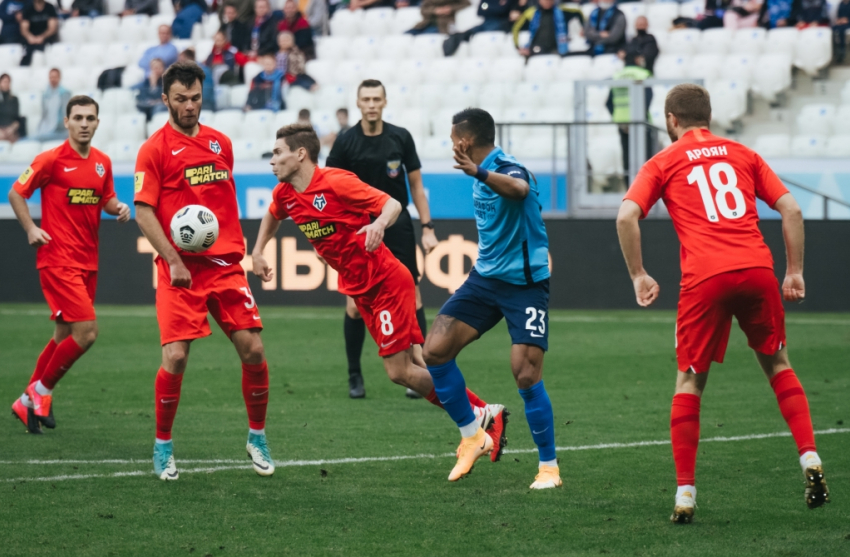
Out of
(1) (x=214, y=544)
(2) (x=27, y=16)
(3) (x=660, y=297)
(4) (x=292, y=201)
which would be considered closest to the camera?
(1) (x=214, y=544)

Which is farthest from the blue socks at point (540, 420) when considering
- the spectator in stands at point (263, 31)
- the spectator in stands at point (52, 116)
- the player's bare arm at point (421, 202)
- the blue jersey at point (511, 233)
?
the spectator in stands at point (263, 31)

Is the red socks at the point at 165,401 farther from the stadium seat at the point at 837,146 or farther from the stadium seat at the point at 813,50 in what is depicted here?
the stadium seat at the point at 813,50

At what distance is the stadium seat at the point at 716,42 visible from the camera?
16484 millimetres

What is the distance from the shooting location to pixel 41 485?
5332 millimetres

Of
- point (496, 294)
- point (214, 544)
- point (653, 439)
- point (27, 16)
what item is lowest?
point (653, 439)

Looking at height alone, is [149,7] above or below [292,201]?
above

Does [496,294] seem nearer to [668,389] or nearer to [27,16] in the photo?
[668,389]

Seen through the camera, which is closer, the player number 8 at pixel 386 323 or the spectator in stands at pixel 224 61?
the player number 8 at pixel 386 323

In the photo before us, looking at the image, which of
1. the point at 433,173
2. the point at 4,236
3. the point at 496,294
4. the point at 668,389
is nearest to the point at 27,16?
the point at 4,236

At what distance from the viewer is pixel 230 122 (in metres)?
16.9

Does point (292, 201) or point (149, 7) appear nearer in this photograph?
point (292, 201)

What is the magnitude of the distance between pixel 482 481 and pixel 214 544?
63.2 inches

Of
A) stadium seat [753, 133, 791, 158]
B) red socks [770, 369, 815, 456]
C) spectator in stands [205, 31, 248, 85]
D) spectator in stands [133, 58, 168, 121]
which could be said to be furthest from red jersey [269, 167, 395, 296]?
spectator in stands [205, 31, 248, 85]

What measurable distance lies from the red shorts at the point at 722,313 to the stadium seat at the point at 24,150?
14031 millimetres
